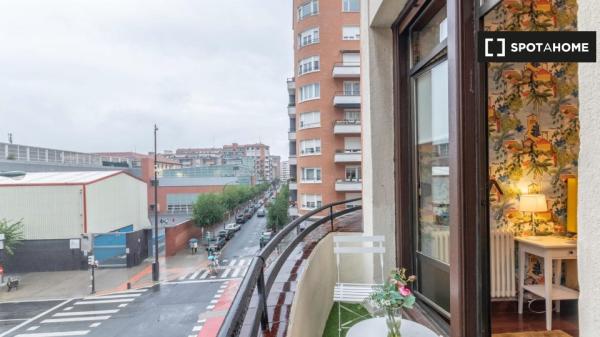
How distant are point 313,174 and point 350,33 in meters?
8.39

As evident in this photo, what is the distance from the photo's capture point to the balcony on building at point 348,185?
17.3 meters

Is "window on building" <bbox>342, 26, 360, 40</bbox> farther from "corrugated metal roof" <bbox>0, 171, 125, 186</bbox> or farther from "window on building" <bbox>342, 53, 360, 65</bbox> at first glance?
"corrugated metal roof" <bbox>0, 171, 125, 186</bbox>

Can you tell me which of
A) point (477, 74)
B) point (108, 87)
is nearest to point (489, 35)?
point (477, 74)

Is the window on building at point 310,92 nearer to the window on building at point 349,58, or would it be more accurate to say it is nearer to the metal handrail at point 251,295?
the window on building at point 349,58

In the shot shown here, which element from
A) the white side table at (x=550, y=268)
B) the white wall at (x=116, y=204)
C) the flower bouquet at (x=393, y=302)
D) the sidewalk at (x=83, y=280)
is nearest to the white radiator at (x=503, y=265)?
the white side table at (x=550, y=268)

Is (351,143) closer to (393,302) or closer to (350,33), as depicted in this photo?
(350,33)

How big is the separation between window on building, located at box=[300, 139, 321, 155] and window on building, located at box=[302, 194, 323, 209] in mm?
2507

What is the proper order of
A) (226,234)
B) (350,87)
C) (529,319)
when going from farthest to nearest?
1. (226,234)
2. (350,87)
3. (529,319)

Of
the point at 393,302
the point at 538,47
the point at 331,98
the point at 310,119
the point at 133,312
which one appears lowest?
the point at 133,312

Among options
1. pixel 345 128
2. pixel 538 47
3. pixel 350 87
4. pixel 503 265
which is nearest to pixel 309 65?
A: pixel 350 87

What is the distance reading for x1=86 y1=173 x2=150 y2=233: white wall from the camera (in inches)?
729

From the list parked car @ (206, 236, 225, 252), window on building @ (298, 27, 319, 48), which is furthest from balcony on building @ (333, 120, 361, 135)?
parked car @ (206, 236, 225, 252)

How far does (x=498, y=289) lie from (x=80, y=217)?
68.8ft

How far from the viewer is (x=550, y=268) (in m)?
2.67
